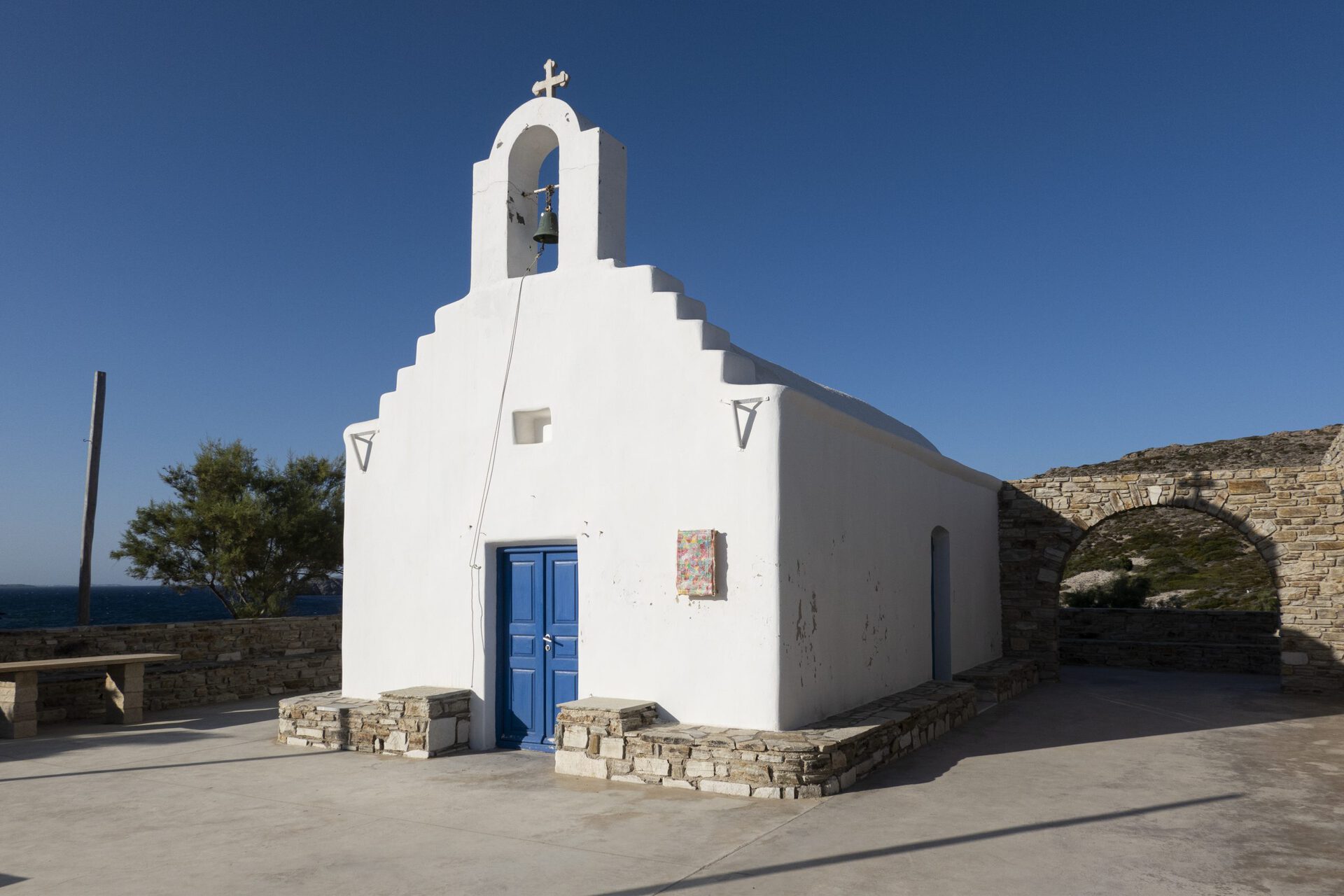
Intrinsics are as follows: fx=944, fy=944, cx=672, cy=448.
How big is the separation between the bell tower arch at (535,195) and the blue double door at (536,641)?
287 centimetres

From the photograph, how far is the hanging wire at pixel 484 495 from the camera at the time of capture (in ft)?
30.2

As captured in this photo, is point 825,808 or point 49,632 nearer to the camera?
point 825,808

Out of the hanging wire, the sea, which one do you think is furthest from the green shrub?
the sea

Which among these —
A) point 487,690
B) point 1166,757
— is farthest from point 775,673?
point 1166,757

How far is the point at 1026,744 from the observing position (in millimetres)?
9320

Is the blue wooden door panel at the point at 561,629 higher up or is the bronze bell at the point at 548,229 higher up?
the bronze bell at the point at 548,229

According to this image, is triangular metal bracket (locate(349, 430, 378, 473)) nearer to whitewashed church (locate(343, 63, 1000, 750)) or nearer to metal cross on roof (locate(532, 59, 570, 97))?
whitewashed church (locate(343, 63, 1000, 750))

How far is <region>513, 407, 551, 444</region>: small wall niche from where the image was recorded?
9281 mm

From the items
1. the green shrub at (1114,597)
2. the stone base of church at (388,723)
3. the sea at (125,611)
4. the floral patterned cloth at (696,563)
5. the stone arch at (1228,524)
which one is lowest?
the sea at (125,611)

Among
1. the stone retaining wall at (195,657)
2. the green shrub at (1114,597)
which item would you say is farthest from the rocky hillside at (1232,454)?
the stone retaining wall at (195,657)

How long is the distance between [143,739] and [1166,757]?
10.3m

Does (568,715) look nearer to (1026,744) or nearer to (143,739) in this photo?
(1026,744)

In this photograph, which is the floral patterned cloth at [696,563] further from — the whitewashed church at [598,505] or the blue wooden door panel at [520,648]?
the blue wooden door panel at [520,648]

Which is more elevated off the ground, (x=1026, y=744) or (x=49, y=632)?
(x=49, y=632)
